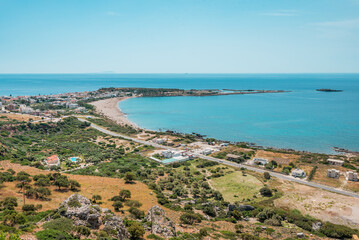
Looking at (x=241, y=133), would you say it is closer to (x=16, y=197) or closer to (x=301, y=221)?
(x=301, y=221)

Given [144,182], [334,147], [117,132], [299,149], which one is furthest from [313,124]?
[144,182]

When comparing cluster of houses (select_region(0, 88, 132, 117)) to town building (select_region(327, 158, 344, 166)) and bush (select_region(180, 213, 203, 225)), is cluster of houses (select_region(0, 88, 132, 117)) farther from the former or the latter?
town building (select_region(327, 158, 344, 166))

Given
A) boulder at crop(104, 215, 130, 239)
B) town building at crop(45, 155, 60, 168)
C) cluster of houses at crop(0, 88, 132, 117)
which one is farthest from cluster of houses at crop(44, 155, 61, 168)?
cluster of houses at crop(0, 88, 132, 117)

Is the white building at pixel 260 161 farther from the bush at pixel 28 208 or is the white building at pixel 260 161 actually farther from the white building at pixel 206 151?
the bush at pixel 28 208

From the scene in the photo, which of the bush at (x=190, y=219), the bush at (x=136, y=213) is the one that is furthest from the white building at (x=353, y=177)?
the bush at (x=136, y=213)

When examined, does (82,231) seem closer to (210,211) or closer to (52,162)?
(210,211)
